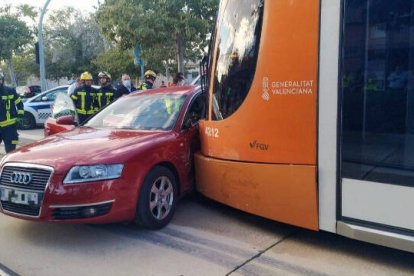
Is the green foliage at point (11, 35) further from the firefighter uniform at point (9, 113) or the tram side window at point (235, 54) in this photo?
the tram side window at point (235, 54)

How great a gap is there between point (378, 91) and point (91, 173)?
2.57 m

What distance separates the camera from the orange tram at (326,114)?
3240 mm

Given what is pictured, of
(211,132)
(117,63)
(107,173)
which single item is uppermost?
(117,63)

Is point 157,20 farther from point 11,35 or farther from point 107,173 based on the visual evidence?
point 11,35

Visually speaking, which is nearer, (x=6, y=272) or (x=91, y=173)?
(x=6, y=272)

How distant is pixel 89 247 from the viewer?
4047mm

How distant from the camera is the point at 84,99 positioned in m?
7.96

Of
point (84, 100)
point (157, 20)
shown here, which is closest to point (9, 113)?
point (84, 100)

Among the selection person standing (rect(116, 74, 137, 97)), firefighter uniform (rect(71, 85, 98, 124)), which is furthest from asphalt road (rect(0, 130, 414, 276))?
person standing (rect(116, 74, 137, 97))

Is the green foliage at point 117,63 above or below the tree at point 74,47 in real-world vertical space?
below

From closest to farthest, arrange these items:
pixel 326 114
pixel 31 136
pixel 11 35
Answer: pixel 326 114 < pixel 31 136 < pixel 11 35

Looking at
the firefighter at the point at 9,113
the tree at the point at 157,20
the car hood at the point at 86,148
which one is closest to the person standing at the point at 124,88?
the firefighter at the point at 9,113

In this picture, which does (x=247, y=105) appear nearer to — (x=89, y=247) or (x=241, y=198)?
(x=241, y=198)

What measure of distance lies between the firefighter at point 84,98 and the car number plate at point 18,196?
3.92m
